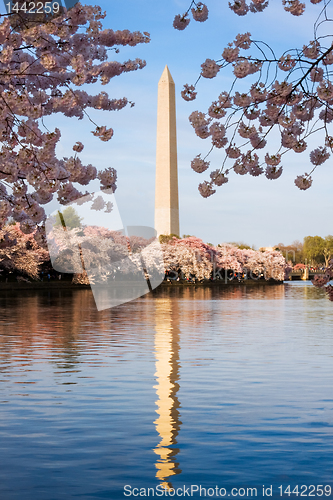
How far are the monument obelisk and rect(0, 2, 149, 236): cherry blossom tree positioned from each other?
5410 centimetres

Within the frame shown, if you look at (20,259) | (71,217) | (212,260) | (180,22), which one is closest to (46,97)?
(180,22)

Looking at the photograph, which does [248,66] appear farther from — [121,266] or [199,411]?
[121,266]

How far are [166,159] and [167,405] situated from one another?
198 ft

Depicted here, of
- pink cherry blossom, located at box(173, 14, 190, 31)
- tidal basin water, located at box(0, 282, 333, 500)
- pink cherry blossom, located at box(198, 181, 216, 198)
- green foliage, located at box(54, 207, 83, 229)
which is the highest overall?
green foliage, located at box(54, 207, 83, 229)

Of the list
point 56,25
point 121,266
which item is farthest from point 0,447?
point 121,266

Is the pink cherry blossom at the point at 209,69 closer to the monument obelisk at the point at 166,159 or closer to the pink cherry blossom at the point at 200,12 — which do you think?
the pink cherry blossom at the point at 200,12

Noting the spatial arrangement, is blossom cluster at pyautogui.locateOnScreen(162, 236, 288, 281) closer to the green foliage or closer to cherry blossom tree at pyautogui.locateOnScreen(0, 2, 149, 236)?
the green foliage

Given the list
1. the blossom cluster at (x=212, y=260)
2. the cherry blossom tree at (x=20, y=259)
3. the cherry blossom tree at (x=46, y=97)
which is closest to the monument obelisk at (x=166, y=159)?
the blossom cluster at (x=212, y=260)

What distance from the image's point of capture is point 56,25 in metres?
9.96

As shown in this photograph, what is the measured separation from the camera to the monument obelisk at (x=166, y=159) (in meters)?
66.9

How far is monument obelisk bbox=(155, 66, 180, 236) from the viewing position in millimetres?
66938

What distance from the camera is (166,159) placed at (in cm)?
7012

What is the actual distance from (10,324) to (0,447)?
19363mm

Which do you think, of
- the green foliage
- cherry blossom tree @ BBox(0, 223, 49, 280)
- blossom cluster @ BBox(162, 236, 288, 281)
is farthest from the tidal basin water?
the green foliage
